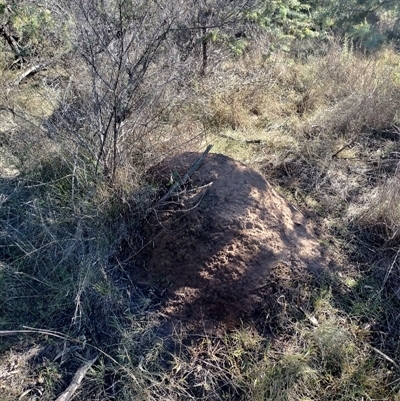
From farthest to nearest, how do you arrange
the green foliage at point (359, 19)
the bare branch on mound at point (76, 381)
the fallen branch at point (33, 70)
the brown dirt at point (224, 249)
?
the green foliage at point (359, 19), the fallen branch at point (33, 70), the brown dirt at point (224, 249), the bare branch on mound at point (76, 381)

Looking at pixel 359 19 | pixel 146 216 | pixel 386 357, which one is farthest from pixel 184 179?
pixel 359 19

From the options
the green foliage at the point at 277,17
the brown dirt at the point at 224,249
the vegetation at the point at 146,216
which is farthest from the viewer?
the green foliage at the point at 277,17

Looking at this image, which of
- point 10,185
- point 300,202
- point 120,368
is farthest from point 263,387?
point 10,185

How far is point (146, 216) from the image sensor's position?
2.66 m

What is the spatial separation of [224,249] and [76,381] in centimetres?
110

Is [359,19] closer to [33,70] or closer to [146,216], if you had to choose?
[33,70]

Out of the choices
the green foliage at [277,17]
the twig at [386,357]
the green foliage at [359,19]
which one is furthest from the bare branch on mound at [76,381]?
the green foliage at [359,19]

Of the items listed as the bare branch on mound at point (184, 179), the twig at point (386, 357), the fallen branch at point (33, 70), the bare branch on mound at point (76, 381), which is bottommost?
the twig at point (386, 357)

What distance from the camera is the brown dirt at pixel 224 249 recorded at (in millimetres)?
2324

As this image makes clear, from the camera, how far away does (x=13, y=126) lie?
3746 mm

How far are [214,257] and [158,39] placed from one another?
1.54m

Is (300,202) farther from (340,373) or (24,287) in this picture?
(24,287)

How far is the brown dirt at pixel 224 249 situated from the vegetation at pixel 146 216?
9cm

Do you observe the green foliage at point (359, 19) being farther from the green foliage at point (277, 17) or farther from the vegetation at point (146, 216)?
the vegetation at point (146, 216)
